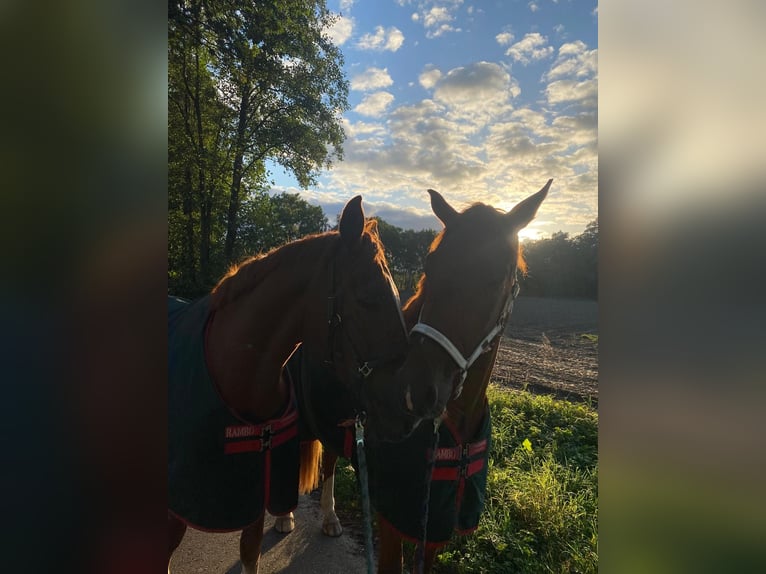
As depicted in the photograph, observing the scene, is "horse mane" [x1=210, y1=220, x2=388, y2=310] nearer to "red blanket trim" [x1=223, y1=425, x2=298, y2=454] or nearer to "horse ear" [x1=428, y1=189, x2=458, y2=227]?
"horse ear" [x1=428, y1=189, x2=458, y2=227]

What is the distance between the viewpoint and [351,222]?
1.96 m

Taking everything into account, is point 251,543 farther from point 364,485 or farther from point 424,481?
point 424,481

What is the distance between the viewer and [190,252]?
732cm

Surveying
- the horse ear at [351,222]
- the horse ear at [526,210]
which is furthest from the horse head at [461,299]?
the horse ear at [351,222]

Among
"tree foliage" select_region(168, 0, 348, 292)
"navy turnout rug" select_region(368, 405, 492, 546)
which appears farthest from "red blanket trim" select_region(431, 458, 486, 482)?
"tree foliage" select_region(168, 0, 348, 292)

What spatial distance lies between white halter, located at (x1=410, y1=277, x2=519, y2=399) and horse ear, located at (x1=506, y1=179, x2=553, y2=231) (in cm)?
39

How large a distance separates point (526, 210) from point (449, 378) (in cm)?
106

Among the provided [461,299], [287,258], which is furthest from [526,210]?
[287,258]

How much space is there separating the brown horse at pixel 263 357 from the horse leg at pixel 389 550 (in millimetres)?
743
